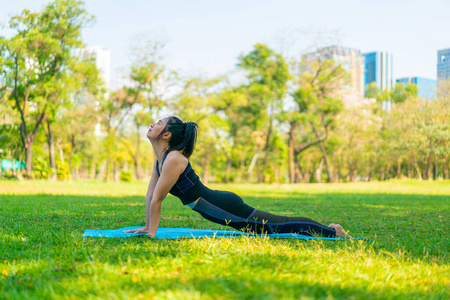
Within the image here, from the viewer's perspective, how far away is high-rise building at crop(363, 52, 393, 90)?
11000 cm

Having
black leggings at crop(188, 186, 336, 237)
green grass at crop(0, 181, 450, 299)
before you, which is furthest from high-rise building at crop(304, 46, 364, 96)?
black leggings at crop(188, 186, 336, 237)

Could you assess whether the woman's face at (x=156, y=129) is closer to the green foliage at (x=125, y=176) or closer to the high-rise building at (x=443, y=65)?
the green foliage at (x=125, y=176)

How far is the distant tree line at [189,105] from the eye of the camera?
966 inches

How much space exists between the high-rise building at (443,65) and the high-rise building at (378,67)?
80048 mm

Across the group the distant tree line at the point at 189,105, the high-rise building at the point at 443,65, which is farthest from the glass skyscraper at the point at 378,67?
the high-rise building at the point at 443,65

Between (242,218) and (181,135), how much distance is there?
1119 mm

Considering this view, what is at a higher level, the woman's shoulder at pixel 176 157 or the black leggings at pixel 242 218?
the woman's shoulder at pixel 176 157

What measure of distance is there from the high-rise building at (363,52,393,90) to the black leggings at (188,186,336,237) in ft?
371

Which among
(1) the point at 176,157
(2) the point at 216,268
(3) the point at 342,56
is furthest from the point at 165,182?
(3) the point at 342,56

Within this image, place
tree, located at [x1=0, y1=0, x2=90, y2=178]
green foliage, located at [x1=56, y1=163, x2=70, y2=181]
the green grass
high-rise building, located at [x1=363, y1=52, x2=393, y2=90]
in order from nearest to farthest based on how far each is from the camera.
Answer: the green grass
tree, located at [x1=0, y1=0, x2=90, y2=178]
green foliage, located at [x1=56, y1=163, x2=70, y2=181]
high-rise building, located at [x1=363, y1=52, x2=393, y2=90]

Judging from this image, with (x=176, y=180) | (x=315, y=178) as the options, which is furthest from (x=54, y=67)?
(x=315, y=178)

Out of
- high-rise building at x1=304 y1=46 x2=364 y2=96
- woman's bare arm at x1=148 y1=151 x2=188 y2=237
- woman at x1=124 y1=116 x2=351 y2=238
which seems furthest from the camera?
high-rise building at x1=304 y1=46 x2=364 y2=96

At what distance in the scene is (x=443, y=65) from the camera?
3139 centimetres

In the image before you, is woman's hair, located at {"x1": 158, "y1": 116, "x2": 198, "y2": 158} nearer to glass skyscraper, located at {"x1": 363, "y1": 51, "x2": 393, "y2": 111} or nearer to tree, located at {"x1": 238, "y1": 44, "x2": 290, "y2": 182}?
tree, located at {"x1": 238, "y1": 44, "x2": 290, "y2": 182}
